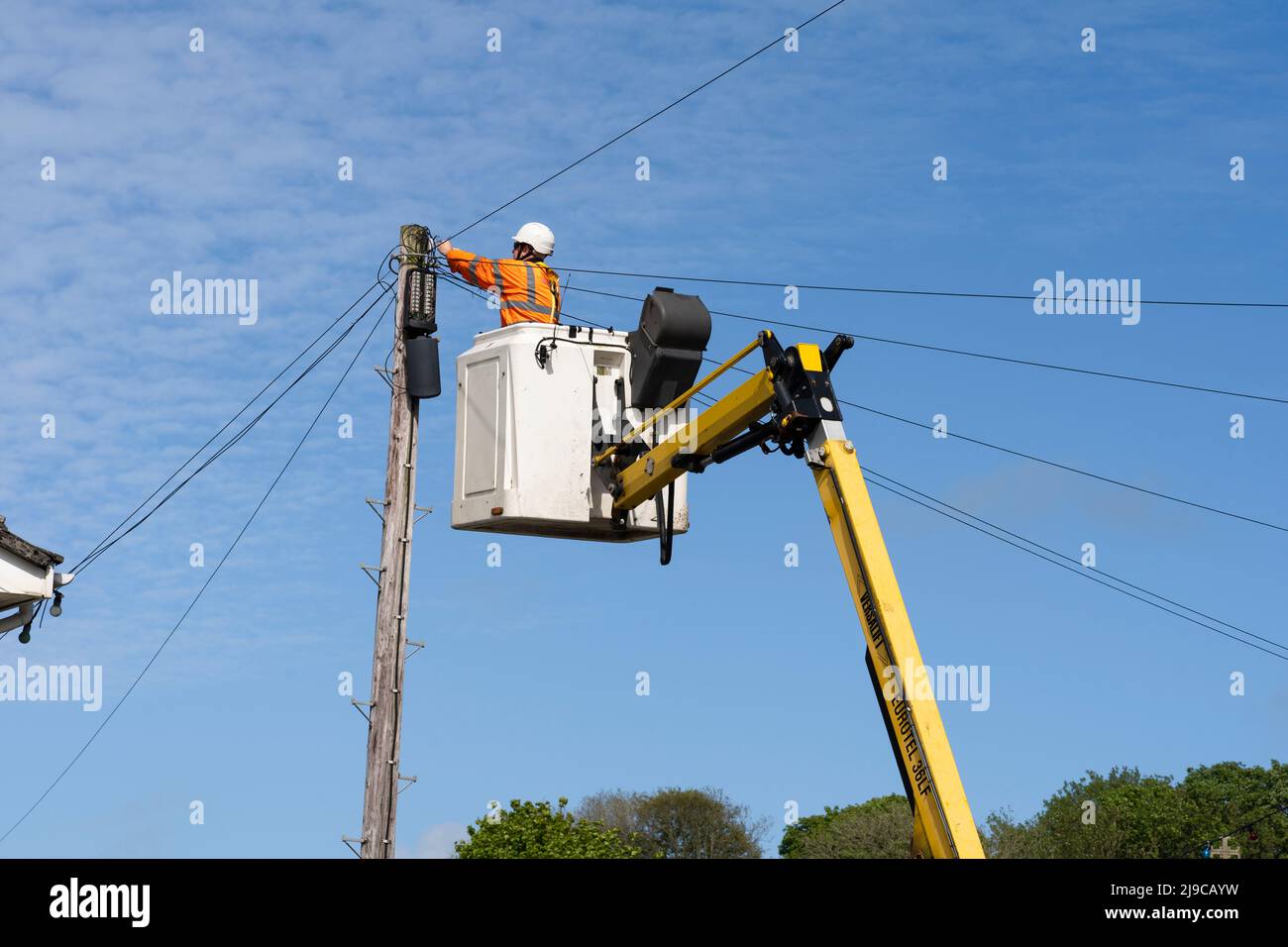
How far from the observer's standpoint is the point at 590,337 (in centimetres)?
1700

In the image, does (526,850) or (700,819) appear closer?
(526,850)

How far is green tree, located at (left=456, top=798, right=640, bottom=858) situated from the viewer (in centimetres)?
5331

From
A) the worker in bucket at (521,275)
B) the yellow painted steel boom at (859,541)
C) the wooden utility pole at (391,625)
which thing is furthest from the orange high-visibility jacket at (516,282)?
the yellow painted steel boom at (859,541)

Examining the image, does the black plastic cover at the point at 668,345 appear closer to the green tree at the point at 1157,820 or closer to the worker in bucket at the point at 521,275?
the worker in bucket at the point at 521,275

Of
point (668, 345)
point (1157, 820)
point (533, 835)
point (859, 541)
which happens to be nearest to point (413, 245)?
point (668, 345)

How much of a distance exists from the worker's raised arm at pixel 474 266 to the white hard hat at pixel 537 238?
40cm

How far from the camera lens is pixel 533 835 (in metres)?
53.8

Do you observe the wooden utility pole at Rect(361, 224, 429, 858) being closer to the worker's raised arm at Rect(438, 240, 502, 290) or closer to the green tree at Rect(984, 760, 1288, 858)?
the worker's raised arm at Rect(438, 240, 502, 290)

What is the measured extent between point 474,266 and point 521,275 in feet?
1.98

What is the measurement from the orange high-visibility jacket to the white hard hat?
0.61ft

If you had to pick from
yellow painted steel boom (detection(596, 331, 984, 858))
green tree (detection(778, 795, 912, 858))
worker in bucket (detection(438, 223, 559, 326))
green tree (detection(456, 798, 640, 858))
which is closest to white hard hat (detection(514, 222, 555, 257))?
worker in bucket (detection(438, 223, 559, 326))
